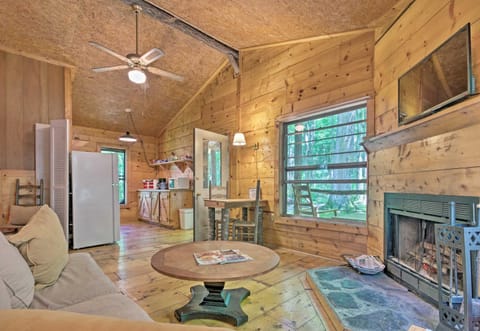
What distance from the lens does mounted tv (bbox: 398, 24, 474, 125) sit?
1.60 meters

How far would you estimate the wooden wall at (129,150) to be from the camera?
21.4 feet

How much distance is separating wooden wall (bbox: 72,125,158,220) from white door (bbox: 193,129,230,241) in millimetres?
3571

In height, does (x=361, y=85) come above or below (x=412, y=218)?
above

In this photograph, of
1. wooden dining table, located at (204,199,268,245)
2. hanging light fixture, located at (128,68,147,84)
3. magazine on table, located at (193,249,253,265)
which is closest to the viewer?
magazine on table, located at (193,249,253,265)

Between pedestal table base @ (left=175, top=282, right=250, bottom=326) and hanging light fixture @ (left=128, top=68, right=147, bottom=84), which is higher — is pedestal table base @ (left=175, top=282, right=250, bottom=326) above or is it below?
below

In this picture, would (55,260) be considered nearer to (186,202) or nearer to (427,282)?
(427,282)

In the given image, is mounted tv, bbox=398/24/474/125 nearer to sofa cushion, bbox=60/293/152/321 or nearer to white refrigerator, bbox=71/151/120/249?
sofa cushion, bbox=60/293/152/321

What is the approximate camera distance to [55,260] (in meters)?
1.58

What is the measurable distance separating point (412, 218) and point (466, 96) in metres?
1.13

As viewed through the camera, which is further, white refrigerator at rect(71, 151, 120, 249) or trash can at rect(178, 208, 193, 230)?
trash can at rect(178, 208, 193, 230)

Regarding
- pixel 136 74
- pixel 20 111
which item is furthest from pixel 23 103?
pixel 136 74

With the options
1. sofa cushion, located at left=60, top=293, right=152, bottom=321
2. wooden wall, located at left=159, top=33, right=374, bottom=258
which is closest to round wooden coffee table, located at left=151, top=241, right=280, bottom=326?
sofa cushion, located at left=60, top=293, right=152, bottom=321

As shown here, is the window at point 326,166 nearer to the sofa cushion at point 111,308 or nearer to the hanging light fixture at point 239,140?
the hanging light fixture at point 239,140

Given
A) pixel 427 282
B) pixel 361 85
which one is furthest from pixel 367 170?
pixel 427 282
